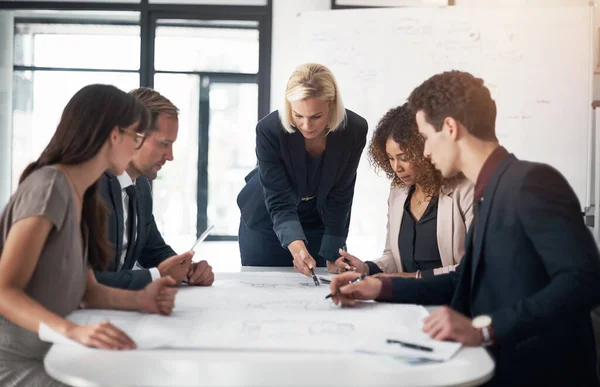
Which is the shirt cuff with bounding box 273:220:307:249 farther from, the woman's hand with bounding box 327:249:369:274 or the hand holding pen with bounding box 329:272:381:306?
the hand holding pen with bounding box 329:272:381:306

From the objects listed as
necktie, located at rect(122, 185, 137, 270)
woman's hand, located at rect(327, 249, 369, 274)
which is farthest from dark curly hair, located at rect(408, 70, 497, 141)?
necktie, located at rect(122, 185, 137, 270)

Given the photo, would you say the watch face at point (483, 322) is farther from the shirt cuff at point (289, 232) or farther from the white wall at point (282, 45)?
the white wall at point (282, 45)

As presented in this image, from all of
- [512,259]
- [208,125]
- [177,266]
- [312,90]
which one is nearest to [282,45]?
[208,125]

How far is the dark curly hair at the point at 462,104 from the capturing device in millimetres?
1421

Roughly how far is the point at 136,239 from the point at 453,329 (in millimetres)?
1218

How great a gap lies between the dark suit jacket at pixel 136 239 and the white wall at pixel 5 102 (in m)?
3.01

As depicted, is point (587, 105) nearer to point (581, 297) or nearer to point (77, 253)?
point (581, 297)

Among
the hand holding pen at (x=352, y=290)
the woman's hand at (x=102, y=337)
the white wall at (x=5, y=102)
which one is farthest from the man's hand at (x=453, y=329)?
the white wall at (x=5, y=102)

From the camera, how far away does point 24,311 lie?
1212mm

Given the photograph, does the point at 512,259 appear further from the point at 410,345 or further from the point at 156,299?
the point at 156,299

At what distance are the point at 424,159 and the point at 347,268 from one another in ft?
1.36

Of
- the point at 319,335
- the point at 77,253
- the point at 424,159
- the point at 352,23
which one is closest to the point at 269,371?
the point at 319,335

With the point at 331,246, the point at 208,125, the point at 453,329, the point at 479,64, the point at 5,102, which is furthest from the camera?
the point at 208,125

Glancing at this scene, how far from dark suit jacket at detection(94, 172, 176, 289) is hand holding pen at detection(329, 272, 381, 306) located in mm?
511
